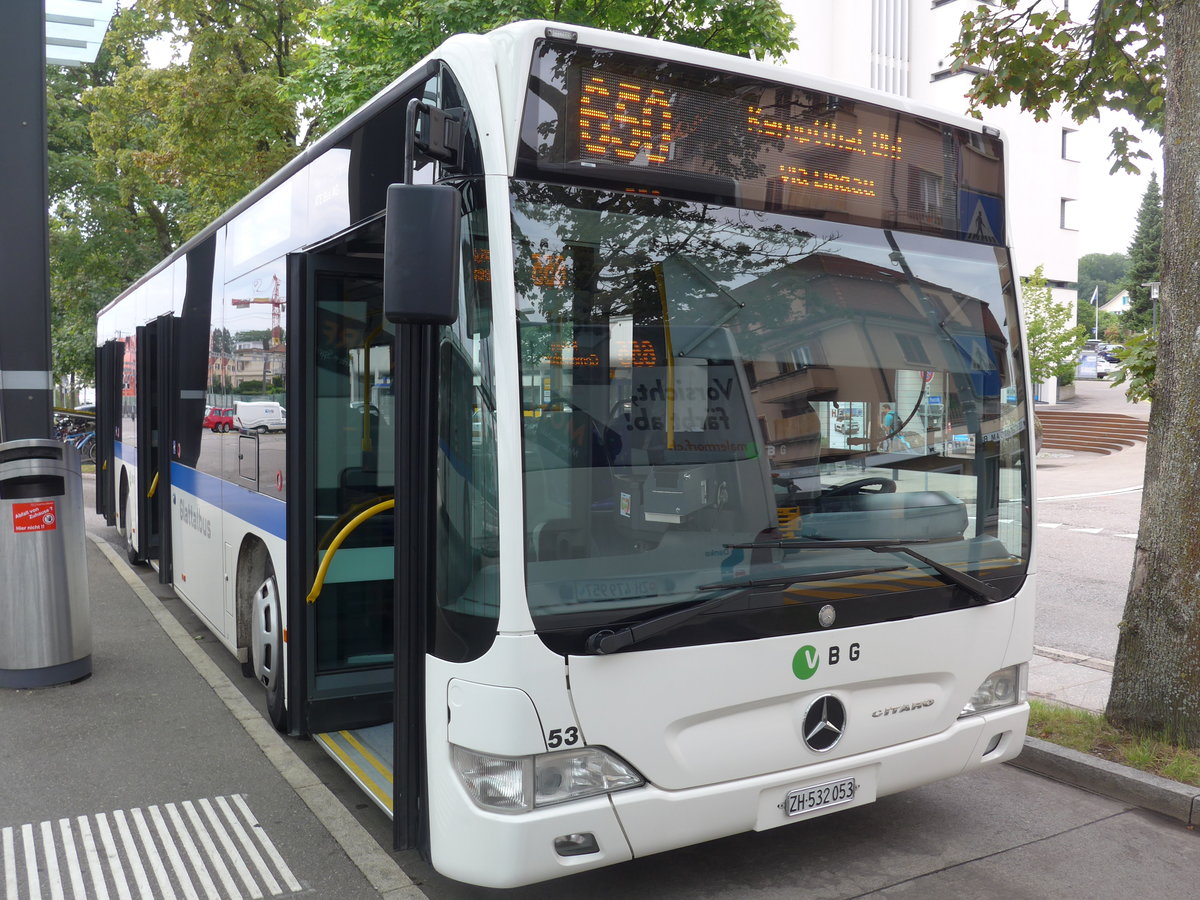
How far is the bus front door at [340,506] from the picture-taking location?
16.1 ft

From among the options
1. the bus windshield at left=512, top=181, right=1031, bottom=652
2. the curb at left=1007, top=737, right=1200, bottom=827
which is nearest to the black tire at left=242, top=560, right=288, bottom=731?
the bus windshield at left=512, top=181, right=1031, bottom=652

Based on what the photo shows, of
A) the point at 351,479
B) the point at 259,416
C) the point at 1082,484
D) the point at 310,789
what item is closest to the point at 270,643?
the point at 310,789

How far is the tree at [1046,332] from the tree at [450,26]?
24.0m

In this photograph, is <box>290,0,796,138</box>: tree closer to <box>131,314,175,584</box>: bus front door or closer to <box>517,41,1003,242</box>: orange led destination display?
<box>131,314,175,584</box>: bus front door

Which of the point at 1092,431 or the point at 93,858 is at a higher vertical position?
the point at 1092,431

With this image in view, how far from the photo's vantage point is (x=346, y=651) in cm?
526

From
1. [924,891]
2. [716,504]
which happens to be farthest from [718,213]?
[924,891]

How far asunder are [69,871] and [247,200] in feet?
12.6

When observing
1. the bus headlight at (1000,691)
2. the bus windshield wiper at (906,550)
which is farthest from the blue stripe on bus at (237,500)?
the bus headlight at (1000,691)

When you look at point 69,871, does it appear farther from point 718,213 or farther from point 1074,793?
point 1074,793

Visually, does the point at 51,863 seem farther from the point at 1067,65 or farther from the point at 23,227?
the point at 1067,65

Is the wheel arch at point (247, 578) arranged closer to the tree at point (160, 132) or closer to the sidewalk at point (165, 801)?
the sidewalk at point (165, 801)

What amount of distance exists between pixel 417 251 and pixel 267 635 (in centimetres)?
332

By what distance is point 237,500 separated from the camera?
615cm
